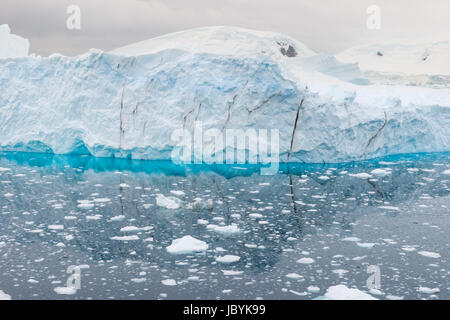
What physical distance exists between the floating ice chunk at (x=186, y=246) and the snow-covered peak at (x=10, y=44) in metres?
12.7

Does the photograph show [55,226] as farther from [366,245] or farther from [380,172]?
[380,172]

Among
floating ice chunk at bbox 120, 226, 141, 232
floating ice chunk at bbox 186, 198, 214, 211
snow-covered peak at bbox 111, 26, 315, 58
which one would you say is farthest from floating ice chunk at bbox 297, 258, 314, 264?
snow-covered peak at bbox 111, 26, 315, 58

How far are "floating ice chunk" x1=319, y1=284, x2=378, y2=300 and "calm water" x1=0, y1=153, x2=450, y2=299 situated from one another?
0.37 ft

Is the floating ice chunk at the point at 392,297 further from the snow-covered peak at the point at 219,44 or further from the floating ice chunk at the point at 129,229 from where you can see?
the snow-covered peak at the point at 219,44

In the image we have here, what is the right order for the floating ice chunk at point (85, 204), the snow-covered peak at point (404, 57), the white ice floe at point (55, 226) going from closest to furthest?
1. the white ice floe at point (55, 226)
2. the floating ice chunk at point (85, 204)
3. the snow-covered peak at point (404, 57)

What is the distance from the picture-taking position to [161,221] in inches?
231

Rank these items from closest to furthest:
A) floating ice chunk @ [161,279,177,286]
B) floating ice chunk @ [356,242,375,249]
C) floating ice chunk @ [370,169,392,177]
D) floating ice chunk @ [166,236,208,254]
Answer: floating ice chunk @ [161,279,177,286] < floating ice chunk @ [166,236,208,254] < floating ice chunk @ [356,242,375,249] < floating ice chunk @ [370,169,392,177]

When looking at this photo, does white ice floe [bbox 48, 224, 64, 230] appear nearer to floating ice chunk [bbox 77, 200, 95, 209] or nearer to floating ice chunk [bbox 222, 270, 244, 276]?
floating ice chunk [bbox 77, 200, 95, 209]

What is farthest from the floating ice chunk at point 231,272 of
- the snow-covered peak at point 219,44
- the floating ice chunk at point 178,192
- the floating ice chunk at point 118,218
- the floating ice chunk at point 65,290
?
the snow-covered peak at point 219,44

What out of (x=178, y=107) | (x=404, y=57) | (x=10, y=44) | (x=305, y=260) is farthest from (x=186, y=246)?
(x=404, y=57)

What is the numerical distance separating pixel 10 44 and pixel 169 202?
1197 cm

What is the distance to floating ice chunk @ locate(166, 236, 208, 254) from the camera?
4.72m

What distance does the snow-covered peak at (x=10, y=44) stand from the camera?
15273 mm
